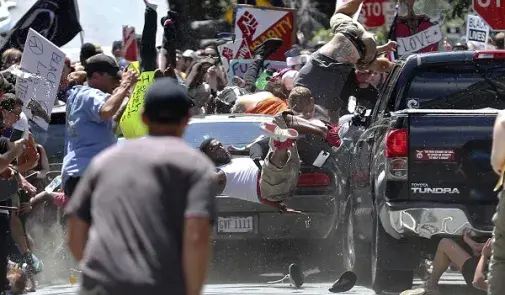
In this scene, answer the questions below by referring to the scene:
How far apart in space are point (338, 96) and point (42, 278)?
338cm

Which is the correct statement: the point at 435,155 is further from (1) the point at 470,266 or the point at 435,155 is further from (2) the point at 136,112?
(2) the point at 136,112

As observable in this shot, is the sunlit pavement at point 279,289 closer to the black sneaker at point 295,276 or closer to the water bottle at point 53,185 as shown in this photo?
the black sneaker at point 295,276

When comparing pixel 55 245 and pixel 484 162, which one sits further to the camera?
pixel 55 245

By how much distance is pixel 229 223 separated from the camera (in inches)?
497

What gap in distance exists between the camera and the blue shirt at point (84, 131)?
1078 cm

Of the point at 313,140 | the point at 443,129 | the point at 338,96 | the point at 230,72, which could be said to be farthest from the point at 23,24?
the point at 443,129

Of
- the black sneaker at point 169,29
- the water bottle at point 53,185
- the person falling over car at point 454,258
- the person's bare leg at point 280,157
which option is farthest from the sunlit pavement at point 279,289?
the black sneaker at point 169,29

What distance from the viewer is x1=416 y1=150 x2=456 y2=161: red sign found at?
10.6 meters

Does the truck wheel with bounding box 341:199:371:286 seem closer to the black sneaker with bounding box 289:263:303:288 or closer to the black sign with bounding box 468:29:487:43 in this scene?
the black sneaker with bounding box 289:263:303:288

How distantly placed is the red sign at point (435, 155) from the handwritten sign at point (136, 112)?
83.0 inches

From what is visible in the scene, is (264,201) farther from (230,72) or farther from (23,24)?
(230,72)

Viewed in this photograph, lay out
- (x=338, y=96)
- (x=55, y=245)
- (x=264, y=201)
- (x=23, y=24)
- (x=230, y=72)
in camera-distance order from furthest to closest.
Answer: (x=230, y=72) < (x=23, y=24) < (x=55, y=245) < (x=338, y=96) < (x=264, y=201)

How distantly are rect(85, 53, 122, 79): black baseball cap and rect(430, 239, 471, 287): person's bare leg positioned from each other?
2.68m

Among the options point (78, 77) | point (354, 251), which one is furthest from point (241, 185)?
point (78, 77)
